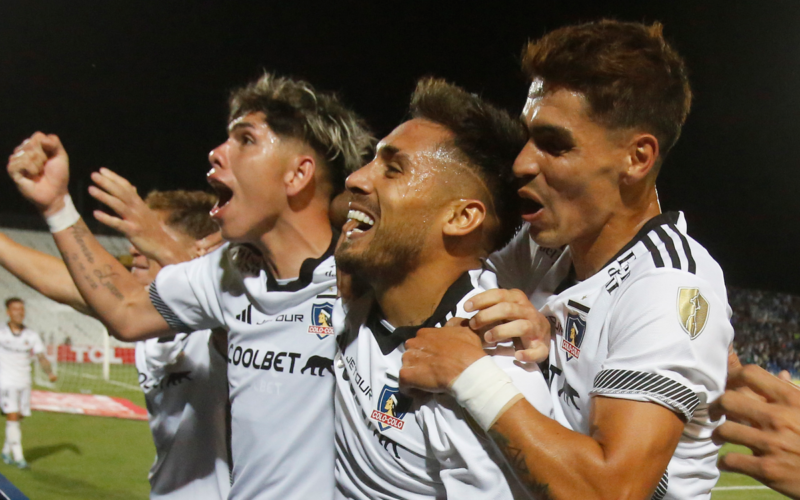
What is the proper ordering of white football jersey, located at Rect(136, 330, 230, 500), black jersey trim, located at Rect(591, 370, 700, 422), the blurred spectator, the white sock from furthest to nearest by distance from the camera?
1. the blurred spectator
2. the white sock
3. white football jersey, located at Rect(136, 330, 230, 500)
4. black jersey trim, located at Rect(591, 370, 700, 422)

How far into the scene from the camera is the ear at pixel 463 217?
1888mm

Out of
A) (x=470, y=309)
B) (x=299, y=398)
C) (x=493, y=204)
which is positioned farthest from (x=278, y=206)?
(x=470, y=309)

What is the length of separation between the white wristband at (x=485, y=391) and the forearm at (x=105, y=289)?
1.57 meters

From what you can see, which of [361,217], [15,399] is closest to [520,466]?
[361,217]

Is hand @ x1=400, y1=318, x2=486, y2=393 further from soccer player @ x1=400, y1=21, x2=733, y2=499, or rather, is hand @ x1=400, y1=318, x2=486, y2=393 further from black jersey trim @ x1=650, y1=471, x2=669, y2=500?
black jersey trim @ x1=650, y1=471, x2=669, y2=500

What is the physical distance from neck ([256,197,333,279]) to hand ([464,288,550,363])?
101 cm

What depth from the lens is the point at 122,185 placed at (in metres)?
2.74

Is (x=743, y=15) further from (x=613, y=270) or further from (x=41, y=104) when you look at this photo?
(x=41, y=104)

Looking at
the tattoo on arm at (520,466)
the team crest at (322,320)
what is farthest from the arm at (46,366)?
the tattoo on arm at (520,466)

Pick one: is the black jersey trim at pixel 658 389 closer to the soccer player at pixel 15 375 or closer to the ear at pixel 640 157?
the ear at pixel 640 157

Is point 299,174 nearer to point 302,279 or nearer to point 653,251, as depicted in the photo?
point 302,279

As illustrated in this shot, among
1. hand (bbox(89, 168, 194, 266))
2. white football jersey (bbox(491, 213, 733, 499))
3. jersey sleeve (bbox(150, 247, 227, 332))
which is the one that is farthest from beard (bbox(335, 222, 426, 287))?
hand (bbox(89, 168, 194, 266))

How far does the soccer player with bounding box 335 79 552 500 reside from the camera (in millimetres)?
1713

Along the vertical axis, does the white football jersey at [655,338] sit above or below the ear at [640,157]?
below
